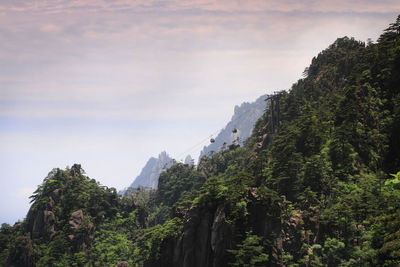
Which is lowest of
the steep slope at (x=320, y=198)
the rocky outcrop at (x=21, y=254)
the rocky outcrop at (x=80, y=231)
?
the rocky outcrop at (x=21, y=254)

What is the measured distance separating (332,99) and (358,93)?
8518mm

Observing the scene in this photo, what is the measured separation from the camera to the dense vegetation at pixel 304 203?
35.2 m

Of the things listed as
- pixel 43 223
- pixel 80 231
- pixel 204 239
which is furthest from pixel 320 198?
pixel 43 223

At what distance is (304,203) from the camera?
45.2m

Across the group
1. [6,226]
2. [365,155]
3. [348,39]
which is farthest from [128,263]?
[348,39]

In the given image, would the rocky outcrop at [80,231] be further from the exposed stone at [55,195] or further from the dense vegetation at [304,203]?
the exposed stone at [55,195]

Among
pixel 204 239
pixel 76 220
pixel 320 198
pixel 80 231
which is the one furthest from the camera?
pixel 76 220

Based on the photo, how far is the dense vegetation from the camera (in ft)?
116

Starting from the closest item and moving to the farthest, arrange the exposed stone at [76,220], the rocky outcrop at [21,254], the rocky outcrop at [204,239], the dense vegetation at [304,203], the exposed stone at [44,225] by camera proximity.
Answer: the dense vegetation at [304,203] < the rocky outcrop at [204,239] < the rocky outcrop at [21,254] < the exposed stone at [44,225] < the exposed stone at [76,220]

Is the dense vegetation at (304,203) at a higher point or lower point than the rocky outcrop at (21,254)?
higher

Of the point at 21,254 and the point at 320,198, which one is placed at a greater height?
the point at 320,198

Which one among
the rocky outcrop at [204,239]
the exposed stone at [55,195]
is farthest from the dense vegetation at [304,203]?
the exposed stone at [55,195]

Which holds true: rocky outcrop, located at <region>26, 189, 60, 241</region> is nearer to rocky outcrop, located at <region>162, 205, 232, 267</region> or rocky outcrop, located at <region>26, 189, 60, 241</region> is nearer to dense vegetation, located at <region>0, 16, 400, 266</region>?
dense vegetation, located at <region>0, 16, 400, 266</region>

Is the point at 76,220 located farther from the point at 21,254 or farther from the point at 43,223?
the point at 21,254
